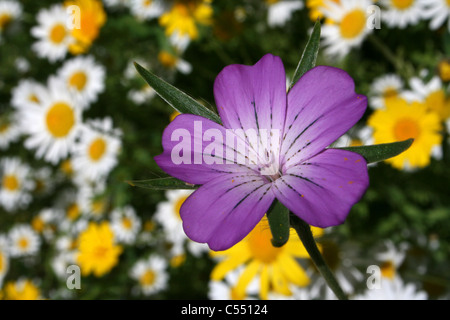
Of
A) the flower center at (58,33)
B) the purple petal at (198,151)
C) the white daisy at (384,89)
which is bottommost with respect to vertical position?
the purple petal at (198,151)

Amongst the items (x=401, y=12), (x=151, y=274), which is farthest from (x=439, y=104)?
(x=151, y=274)

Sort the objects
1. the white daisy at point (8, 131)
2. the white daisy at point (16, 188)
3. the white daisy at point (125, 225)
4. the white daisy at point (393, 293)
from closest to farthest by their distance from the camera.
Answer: the white daisy at point (393, 293), the white daisy at point (125, 225), the white daisy at point (16, 188), the white daisy at point (8, 131)

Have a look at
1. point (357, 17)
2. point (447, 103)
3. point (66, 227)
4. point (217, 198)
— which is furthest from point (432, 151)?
point (66, 227)

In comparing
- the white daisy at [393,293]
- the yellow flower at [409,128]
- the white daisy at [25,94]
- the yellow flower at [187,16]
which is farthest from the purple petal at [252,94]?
the white daisy at [25,94]

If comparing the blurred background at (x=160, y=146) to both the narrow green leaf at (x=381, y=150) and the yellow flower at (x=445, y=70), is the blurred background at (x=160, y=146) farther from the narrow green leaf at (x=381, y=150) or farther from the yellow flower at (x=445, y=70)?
the narrow green leaf at (x=381, y=150)

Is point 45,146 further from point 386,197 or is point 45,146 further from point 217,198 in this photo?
point 217,198

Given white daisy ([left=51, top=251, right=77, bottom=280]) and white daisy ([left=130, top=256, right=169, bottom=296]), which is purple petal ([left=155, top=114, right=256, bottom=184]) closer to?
white daisy ([left=130, top=256, right=169, bottom=296])

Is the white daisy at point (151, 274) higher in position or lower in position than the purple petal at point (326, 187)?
higher
